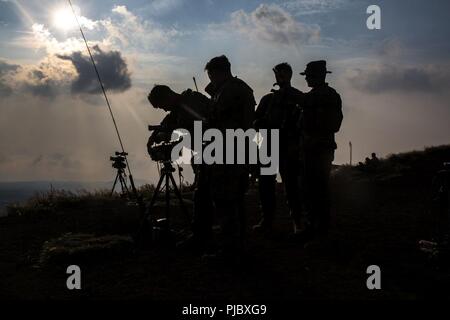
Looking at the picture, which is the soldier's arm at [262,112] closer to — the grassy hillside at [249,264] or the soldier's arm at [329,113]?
the soldier's arm at [329,113]

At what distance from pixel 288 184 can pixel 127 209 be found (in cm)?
479

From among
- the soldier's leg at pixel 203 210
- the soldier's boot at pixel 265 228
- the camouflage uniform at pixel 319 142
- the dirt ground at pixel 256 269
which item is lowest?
the dirt ground at pixel 256 269

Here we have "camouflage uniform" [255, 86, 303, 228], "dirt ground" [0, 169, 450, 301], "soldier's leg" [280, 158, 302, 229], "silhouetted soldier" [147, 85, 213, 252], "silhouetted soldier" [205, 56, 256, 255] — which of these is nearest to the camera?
"dirt ground" [0, 169, 450, 301]

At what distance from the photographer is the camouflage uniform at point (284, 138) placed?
334 inches

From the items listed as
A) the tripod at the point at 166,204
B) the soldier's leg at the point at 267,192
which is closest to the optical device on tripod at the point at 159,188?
the tripod at the point at 166,204

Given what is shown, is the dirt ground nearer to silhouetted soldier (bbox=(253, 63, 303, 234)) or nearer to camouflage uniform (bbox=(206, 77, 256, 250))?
camouflage uniform (bbox=(206, 77, 256, 250))

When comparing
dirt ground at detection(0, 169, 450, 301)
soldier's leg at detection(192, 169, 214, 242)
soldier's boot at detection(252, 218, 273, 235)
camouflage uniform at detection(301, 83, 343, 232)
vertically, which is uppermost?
camouflage uniform at detection(301, 83, 343, 232)

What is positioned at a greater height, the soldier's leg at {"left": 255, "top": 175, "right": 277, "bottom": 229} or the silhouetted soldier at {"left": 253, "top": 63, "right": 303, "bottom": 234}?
the silhouetted soldier at {"left": 253, "top": 63, "right": 303, "bottom": 234}

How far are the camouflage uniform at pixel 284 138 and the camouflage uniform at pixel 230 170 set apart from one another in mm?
1766

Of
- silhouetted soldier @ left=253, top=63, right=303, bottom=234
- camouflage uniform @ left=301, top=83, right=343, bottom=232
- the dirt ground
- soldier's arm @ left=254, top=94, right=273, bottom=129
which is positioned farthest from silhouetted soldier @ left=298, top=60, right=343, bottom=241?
soldier's arm @ left=254, top=94, right=273, bottom=129

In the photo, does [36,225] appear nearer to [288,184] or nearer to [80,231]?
[80,231]

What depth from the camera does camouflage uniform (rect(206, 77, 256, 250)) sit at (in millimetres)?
A: 6648

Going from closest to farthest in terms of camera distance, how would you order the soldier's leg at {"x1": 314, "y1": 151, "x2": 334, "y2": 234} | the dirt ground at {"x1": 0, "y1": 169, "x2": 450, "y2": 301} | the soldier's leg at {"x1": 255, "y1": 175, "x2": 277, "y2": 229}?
the dirt ground at {"x1": 0, "y1": 169, "x2": 450, "y2": 301}, the soldier's leg at {"x1": 314, "y1": 151, "x2": 334, "y2": 234}, the soldier's leg at {"x1": 255, "y1": 175, "x2": 277, "y2": 229}
